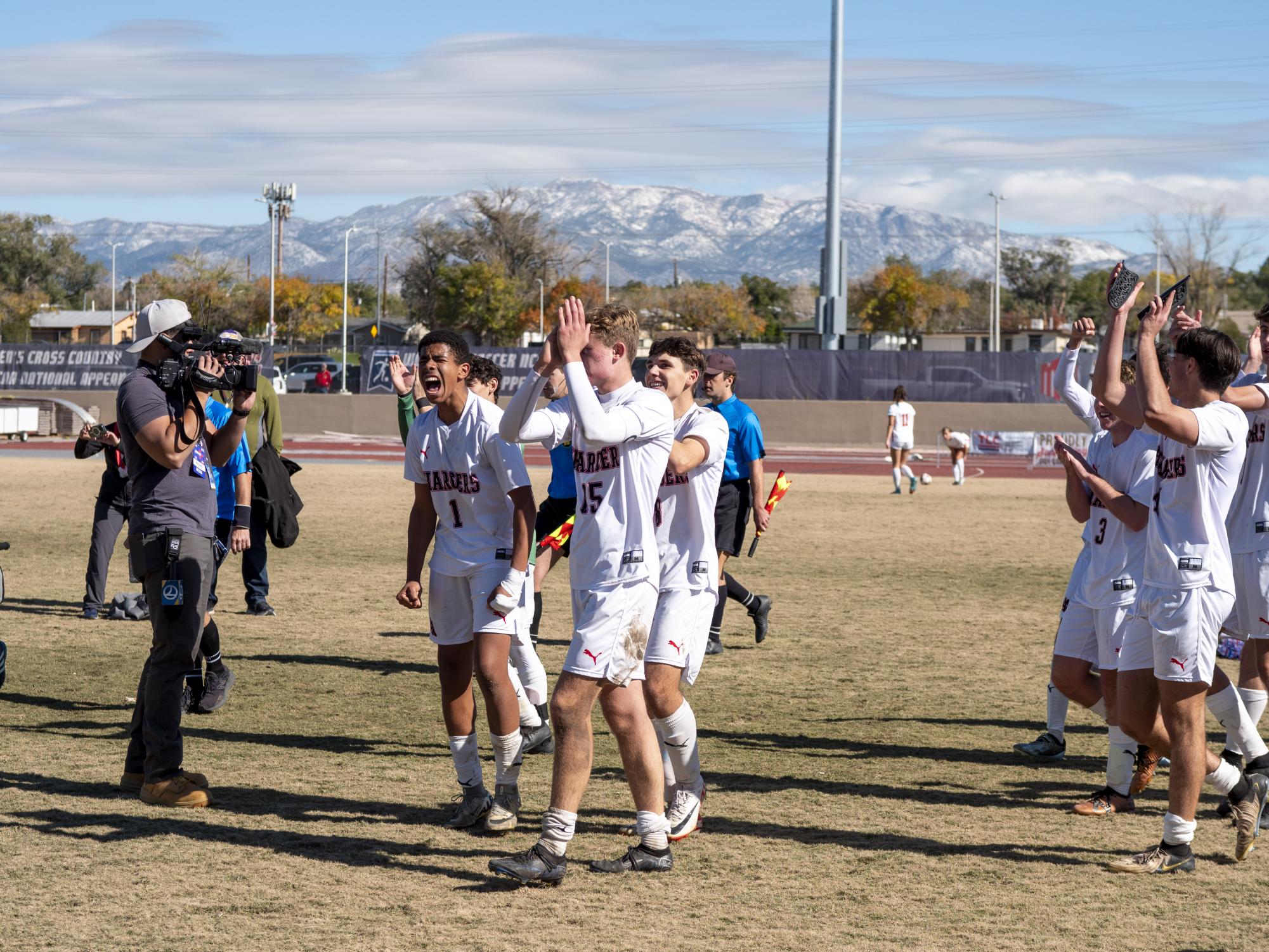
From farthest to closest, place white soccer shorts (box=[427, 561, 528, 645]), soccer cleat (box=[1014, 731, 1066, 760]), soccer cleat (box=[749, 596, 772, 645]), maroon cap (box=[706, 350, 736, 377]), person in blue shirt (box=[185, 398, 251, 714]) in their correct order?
1. soccer cleat (box=[749, 596, 772, 645])
2. maroon cap (box=[706, 350, 736, 377])
3. person in blue shirt (box=[185, 398, 251, 714])
4. soccer cleat (box=[1014, 731, 1066, 760])
5. white soccer shorts (box=[427, 561, 528, 645])

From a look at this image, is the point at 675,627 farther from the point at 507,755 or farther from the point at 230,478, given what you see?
the point at 230,478

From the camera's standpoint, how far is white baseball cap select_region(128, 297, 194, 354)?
20.7 ft

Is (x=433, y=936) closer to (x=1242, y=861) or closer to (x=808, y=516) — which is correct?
(x=1242, y=861)

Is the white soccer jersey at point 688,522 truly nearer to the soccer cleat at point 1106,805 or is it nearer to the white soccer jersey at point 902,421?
the soccer cleat at point 1106,805

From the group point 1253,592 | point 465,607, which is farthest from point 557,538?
point 1253,592

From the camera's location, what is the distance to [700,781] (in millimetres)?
Answer: 6090

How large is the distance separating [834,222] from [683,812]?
35817mm

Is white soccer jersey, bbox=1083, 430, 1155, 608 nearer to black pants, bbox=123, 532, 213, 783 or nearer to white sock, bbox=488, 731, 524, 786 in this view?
white sock, bbox=488, 731, 524, 786

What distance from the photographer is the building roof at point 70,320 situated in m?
96.2

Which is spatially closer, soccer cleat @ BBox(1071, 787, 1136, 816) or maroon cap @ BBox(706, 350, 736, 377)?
soccer cleat @ BBox(1071, 787, 1136, 816)

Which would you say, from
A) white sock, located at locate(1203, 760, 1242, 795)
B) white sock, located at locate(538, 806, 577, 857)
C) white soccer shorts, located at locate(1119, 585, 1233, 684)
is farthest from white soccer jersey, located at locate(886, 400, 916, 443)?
white sock, located at locate(538, 806, 577, 857)

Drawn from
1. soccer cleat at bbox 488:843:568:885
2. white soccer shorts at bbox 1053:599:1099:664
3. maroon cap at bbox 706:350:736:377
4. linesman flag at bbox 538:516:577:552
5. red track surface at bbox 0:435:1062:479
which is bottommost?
soccer cleat at bbox 488:843:568:885

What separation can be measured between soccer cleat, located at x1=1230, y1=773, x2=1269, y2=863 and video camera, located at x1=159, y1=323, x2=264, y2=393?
4360 mm

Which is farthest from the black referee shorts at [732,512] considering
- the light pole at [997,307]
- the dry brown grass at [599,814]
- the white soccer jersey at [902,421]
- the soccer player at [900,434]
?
the light pole at [997,307]
